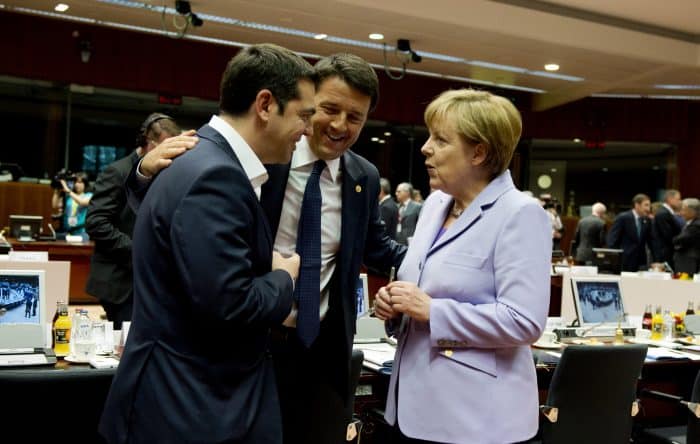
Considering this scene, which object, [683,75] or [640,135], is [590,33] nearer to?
[683,75]

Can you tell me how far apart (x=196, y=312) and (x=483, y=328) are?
769mm

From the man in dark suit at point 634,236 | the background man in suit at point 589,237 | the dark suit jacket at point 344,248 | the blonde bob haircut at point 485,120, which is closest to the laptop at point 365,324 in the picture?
the dark suit jacket at point 344,248

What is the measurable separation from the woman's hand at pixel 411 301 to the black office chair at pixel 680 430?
202 centimetres

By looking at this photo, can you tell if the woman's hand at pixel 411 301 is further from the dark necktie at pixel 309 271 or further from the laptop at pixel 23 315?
the laptop at pixel 23 315

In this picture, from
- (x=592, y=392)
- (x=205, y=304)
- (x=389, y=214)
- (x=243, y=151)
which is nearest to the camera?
(x=205, y=304)

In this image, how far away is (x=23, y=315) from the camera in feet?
10.2

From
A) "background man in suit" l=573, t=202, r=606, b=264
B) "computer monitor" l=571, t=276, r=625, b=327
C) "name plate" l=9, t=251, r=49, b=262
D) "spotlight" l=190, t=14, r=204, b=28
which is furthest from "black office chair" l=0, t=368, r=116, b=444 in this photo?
"background man in suit" l=573, t=202, r=606, b=264

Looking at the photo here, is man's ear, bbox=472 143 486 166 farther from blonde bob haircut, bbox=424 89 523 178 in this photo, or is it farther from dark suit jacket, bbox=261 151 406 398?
dark suit jacket, bbox=261 151 406 398

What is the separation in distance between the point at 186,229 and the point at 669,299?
6.17 m

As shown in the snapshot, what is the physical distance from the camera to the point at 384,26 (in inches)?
358

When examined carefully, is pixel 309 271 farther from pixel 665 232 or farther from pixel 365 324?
pixel 665 232

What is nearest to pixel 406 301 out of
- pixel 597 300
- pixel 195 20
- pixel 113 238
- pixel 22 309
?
pixel 22 309

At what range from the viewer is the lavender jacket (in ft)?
6.27

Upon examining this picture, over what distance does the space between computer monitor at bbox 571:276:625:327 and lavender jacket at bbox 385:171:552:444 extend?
99.7 inches
